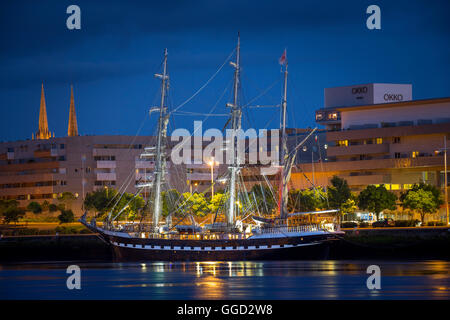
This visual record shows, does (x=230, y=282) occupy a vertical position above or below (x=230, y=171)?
below

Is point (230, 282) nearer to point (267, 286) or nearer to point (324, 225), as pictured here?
point (267, 286)

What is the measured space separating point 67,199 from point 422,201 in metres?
83.3

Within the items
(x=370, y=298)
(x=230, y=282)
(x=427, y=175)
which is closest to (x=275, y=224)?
(x=230, y=282)

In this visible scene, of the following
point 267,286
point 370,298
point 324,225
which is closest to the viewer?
point 370,298

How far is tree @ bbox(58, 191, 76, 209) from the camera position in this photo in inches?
7126

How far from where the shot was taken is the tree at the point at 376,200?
132 meters

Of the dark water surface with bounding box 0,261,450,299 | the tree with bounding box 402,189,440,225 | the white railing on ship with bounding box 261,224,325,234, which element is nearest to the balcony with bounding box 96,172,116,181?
the tree with bounding box 402,189,440,225

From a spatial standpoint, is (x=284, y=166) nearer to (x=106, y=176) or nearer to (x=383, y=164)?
(x=383, y=164)

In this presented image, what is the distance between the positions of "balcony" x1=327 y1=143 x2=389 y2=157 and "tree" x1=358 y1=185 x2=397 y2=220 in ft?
64.3

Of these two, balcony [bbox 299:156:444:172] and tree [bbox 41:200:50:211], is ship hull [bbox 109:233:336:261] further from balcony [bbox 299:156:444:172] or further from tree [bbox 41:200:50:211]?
tree [bbox 41:200:50:211]

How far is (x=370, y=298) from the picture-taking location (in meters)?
55.4

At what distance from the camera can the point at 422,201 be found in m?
128

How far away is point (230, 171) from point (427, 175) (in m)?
57.4

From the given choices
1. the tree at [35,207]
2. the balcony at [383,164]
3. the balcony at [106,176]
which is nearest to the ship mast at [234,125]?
the balcony at [383,164]
